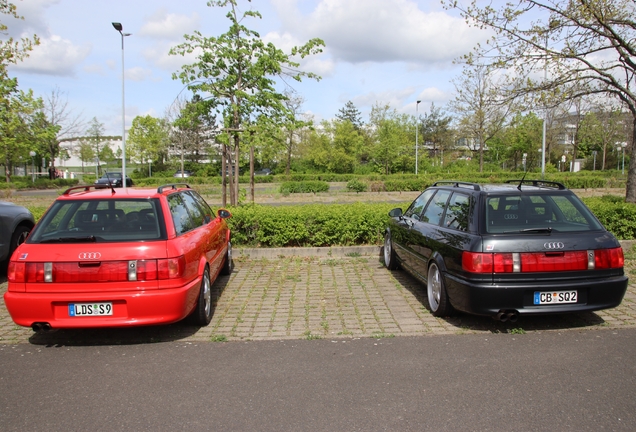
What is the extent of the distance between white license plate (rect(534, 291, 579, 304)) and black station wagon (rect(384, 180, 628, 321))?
0.4 inches

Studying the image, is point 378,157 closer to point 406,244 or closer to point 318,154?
point 318,154

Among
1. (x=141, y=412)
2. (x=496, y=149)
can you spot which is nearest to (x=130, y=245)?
(x=141, y=412)

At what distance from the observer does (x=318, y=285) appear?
7.13 metres

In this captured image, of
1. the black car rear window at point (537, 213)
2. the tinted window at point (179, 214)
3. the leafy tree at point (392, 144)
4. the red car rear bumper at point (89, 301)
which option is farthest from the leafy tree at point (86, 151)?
the black car rear window at point (537, 213)

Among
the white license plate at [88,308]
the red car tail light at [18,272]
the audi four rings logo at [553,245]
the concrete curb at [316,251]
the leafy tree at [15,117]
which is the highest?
the leafy tree at [15,117]

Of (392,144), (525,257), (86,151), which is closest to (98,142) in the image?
(86,151)

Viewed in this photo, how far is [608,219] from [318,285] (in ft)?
20.5

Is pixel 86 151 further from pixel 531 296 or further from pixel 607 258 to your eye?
pixel 607 258

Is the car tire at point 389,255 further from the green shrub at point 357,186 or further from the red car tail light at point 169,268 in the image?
the green shrub at point 357,186

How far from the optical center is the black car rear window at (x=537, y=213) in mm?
5066

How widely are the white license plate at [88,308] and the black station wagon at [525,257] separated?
11.6 ft

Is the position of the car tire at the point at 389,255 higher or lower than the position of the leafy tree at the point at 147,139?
lower

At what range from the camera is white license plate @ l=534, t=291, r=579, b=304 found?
4.80 meters

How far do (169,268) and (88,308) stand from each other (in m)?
0.85
